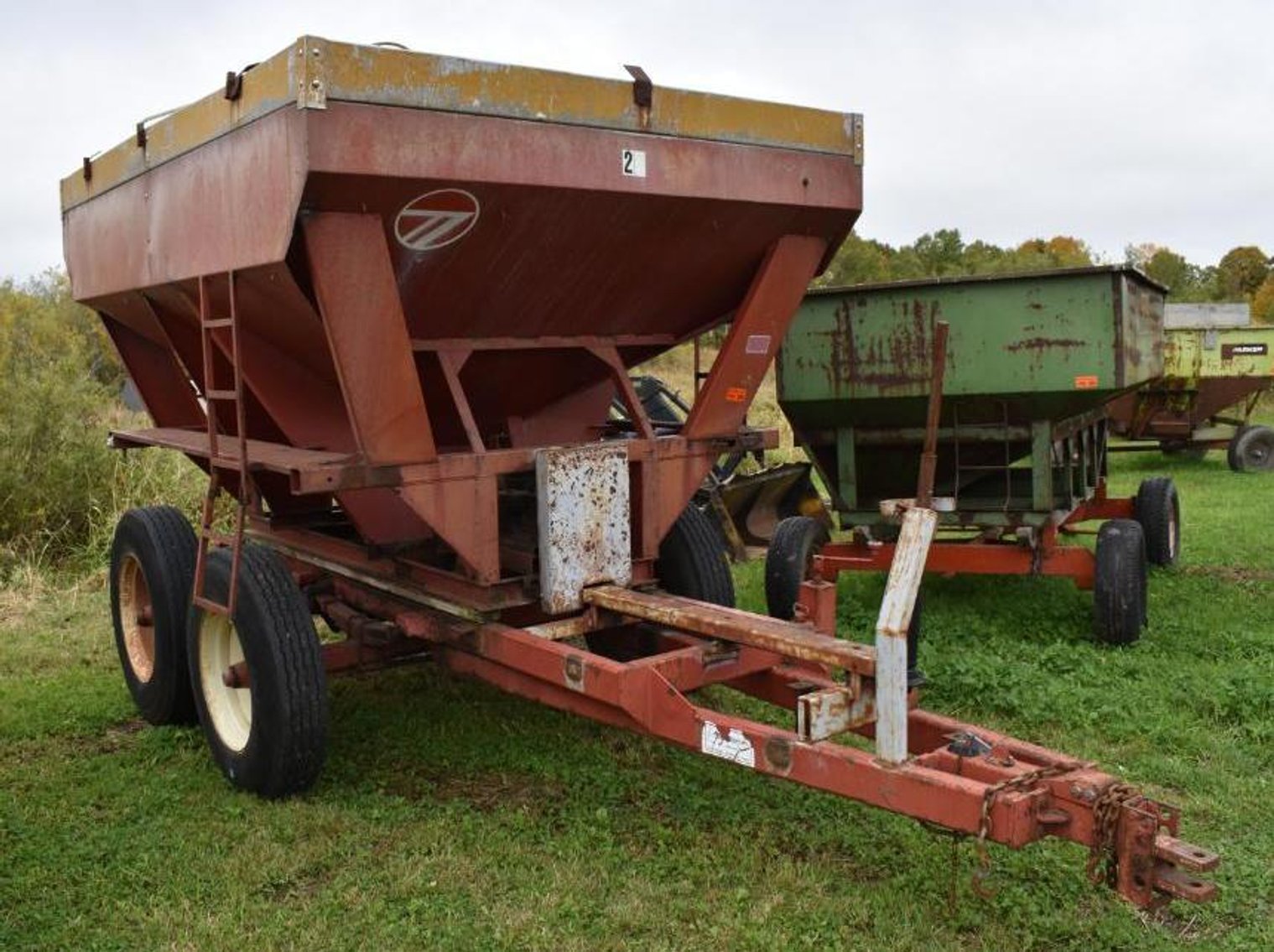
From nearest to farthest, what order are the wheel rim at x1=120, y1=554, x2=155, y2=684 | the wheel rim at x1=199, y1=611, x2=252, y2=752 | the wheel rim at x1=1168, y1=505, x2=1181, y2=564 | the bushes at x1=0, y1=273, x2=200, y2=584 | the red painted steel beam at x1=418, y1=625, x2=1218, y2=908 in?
the red painted steel beam at x1=418, y1=625, x2=1218, y2=908, the wheel rim at x1=199, y1=611, x2=252, y2=752, the wheel rim at x1=120, y1=554, x2=155, y2=684, the wheel rim at x1=1168, y1=505, x2=1181, y2=564, the bushes at x1=0, y1=273, x2=200, y2=584

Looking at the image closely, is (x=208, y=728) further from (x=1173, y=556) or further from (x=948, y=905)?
(x=1173, y=556)

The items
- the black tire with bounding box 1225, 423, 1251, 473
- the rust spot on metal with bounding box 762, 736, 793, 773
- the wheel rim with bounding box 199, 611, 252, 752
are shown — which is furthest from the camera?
the black tire with bounding box 1225, 423, 1251, 473

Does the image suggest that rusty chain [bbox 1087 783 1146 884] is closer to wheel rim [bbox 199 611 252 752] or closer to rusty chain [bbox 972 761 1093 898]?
rusty chain [bbox 972 761 1093 898]

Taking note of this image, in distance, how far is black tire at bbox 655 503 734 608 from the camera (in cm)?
532

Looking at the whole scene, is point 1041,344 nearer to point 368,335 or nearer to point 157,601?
point 368,335

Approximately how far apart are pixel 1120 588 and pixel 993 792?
139 inches

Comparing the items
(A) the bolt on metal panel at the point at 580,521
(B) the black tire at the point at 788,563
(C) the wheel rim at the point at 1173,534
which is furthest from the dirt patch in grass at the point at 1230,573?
(A) the bolt on metal panel at the point at 580,521

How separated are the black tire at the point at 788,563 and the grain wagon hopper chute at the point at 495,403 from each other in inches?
56.7

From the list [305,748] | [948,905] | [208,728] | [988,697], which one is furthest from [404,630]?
[988,697]

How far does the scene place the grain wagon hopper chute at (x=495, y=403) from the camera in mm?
3551

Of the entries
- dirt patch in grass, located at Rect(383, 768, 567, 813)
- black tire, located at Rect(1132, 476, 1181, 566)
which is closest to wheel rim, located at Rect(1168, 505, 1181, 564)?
black tire, located at Rect(1132, 476, 1181, 566)

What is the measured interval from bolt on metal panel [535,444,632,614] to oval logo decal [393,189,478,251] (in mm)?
819

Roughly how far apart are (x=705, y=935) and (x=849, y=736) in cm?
160

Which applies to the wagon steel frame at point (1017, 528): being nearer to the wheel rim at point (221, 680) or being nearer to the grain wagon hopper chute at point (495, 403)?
the grain wagon hopper chute at point (495, 403)
